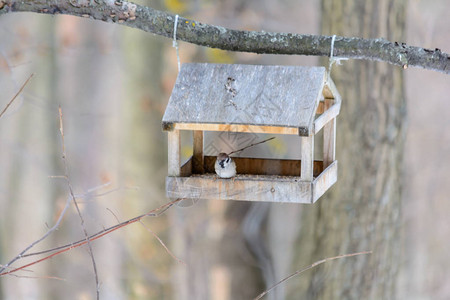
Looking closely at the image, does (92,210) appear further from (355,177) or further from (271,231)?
(355,177)

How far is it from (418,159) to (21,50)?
405 centimetres

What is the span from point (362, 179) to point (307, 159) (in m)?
1.98

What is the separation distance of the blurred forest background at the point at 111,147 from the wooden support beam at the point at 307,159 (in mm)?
1916

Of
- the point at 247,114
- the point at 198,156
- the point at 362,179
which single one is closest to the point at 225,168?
the point at 247,114

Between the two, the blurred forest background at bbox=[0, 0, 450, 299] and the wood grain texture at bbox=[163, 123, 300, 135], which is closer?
the wood grain texture at bbox=[163, 123, 300, 135]

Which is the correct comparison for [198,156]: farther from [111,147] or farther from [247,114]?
[111,147]

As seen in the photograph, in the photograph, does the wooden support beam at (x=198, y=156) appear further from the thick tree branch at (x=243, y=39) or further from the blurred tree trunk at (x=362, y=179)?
the blurred tree trunk at (x=362, y=179)

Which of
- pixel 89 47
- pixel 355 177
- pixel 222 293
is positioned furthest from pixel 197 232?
pixel 89 47

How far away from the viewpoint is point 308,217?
460cm

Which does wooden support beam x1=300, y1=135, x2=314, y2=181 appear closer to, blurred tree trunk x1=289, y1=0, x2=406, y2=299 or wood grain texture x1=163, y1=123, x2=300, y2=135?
wood grain texture x1=163, y1=123, x2=300, y2=135

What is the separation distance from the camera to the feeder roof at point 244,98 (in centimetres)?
245

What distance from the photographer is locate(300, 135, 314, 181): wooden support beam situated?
251cm

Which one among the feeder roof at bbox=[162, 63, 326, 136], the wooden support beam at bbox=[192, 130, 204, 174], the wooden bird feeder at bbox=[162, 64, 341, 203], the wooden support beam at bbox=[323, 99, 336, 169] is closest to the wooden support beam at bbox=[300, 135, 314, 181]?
the wooden bird feeder at bbox=[162, 64, 341, 203]

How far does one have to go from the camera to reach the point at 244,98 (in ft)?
8.34
